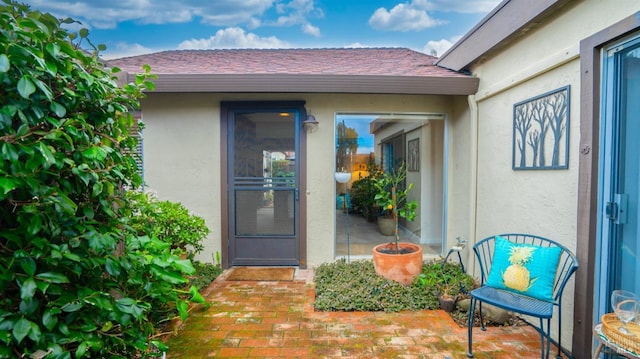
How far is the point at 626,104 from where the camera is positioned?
2.10 m

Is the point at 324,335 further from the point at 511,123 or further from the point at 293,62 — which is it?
the point at 293,62

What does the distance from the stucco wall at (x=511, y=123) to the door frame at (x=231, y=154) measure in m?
2.34

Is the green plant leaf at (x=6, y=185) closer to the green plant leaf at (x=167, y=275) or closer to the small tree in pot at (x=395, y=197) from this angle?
the green plant leaf at (x=167, y=275)

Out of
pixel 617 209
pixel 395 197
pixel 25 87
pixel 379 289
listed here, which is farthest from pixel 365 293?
pixel 25 87

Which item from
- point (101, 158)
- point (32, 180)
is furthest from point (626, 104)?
point (32, 180)

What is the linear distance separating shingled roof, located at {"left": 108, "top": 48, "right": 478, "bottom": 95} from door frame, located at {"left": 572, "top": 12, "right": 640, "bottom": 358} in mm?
1711

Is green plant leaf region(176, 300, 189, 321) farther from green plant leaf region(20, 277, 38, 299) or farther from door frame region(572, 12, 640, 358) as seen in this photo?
door frame region(572, 12, 640, 358)

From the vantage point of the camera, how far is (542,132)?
2832 millimetres

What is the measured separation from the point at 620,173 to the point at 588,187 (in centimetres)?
20

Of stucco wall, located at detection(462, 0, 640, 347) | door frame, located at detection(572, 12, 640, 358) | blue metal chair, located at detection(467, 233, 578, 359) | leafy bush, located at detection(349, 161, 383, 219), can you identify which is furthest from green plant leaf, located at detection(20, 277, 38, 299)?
leafy bush, located at detection(349, 161, 383, 219)

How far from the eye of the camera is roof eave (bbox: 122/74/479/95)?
12.9 ft

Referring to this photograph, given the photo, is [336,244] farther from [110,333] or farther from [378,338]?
[110,333]

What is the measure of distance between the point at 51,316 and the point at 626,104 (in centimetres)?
343

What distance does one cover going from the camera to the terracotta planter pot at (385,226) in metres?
4.61
